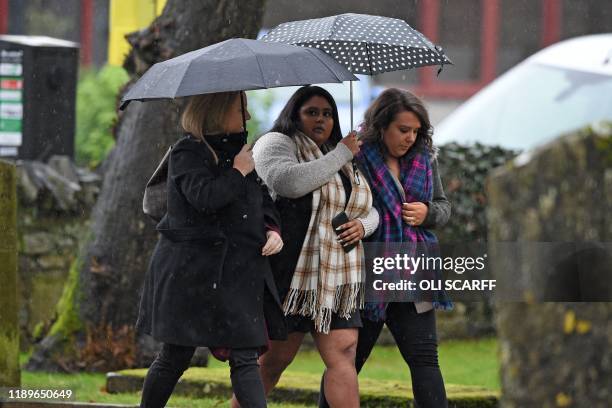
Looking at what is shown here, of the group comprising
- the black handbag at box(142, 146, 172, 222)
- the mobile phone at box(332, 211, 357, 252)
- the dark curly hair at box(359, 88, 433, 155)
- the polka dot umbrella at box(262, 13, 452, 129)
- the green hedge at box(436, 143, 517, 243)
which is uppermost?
the polka dot umbrella at box(262, 13, 452, 129)

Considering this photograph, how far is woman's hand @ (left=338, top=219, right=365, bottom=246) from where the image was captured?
5605 millimetres

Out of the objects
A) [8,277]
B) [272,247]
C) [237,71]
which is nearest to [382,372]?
[8,277]

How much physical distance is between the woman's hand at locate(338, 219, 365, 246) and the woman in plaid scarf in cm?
12

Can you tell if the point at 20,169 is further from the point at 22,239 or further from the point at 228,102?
the point at 228,102

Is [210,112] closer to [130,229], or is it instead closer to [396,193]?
[396,193]

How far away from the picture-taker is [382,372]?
877 centimetres

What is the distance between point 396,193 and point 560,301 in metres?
3.26

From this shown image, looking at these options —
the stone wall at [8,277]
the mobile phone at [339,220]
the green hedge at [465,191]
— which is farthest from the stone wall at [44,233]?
the mobile phone at [339,220]

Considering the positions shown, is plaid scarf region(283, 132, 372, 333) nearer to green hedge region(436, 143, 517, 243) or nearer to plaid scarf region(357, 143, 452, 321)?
plaid scarf region(357, 143, 452, 321)

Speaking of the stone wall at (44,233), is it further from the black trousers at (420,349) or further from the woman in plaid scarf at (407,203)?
the black trousers at (420,349)

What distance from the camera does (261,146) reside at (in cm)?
568

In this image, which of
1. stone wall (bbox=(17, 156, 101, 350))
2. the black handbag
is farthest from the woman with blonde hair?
stone wall (bbox=(17, 156, 101, 350))

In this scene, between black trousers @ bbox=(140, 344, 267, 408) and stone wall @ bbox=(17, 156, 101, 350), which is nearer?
black trousers @ bbox=(140, 344, 267, 408)

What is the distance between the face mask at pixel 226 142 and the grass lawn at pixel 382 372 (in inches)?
74.5
